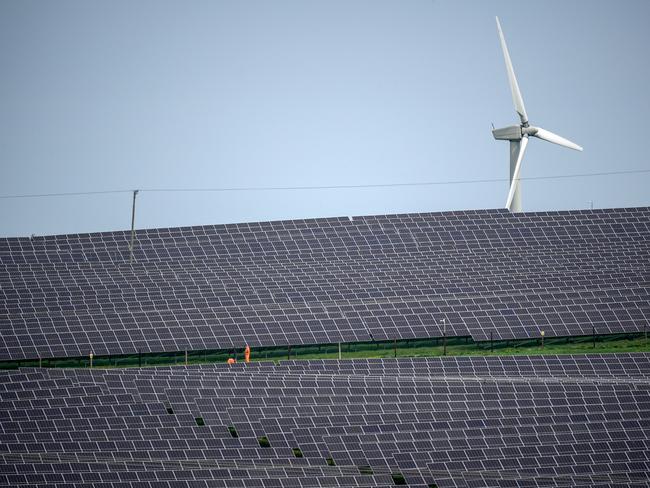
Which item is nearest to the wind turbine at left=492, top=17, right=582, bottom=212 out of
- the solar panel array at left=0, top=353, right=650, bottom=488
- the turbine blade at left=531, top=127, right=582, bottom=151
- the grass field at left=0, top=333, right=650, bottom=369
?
the turbine blade at left=531, top=127, right=582, bottom=151

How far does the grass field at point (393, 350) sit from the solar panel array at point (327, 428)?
19.9 ft

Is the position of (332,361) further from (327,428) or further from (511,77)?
(511,77)

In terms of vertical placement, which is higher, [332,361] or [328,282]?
[332,361]

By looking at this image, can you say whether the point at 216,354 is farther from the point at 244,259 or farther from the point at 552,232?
the point at 552,232

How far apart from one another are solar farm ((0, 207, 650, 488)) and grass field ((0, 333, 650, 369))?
600mm

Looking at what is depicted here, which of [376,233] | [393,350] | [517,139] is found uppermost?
[517,139]

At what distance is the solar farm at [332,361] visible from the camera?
50.1m

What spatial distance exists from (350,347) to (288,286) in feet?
26.7

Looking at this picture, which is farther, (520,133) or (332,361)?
(520,133)

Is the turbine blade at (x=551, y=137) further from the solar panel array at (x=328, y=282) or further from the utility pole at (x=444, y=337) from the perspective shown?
the utility pole at (x=444, y=337)

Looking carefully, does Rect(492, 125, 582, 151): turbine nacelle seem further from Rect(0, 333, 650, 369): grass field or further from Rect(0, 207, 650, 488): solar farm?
Rect(0, 333, 650, 369): grass field

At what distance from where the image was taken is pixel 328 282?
73250mm

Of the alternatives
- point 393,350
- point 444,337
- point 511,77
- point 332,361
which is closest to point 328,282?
point 393,350

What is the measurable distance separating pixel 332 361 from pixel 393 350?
6.44 metres
